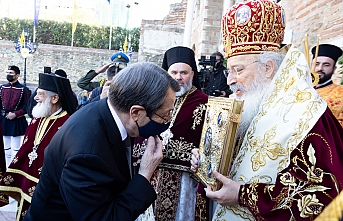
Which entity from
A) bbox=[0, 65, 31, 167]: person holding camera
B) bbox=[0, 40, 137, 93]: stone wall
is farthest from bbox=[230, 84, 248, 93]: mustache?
bbox=[0, 40, 137, 93]: stone wall

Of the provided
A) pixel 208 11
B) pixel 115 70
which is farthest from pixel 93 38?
pixel 115 70

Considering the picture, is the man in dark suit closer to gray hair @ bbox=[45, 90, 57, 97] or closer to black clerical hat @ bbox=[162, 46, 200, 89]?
black clerical hat @ bbox=[162, 46, 200, 89]

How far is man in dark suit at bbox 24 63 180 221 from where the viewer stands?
1.36 m

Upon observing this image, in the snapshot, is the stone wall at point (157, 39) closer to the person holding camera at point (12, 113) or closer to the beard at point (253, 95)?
the person holding camera at point (12, 113)

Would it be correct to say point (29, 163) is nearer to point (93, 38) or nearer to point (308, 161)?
point (308, 161)

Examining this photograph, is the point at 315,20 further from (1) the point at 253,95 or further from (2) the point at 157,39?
(2) the point at 157,39

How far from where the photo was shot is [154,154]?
67.6 inches

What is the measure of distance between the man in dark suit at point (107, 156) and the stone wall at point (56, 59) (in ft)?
78.5

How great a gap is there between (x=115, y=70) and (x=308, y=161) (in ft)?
9.77

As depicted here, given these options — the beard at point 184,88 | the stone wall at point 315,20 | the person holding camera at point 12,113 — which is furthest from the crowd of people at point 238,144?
the person holding camera at point 12,113

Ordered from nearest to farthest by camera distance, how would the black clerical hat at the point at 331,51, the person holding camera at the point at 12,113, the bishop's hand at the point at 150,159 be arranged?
1. the bishop's hand at the point at 150,159
2. the black clerical hat at the point at 331,51
3. the person holding camera at the point at 12,113

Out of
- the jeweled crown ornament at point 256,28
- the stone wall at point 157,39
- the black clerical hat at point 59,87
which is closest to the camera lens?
the jeweled crown ornament at point 256,28

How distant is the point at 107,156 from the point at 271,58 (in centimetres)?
121

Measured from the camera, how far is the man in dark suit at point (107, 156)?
4.46 feet
